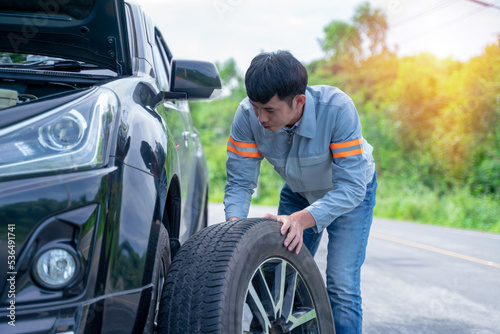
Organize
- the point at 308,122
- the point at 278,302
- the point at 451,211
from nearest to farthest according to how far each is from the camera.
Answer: the point at 278,302
the point at 308,122
the point at 451,211

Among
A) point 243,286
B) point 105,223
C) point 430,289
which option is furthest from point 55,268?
point 430,289

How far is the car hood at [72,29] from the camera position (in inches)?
99.1

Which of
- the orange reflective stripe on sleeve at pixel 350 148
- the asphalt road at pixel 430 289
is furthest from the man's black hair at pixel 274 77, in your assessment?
the asphalt road at pixel 430 289

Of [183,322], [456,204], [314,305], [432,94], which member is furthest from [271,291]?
[432,94]

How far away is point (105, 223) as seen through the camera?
1640mm

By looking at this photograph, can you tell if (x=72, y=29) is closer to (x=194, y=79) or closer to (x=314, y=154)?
(x=194, y=79)

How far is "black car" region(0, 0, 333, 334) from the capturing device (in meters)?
1.55

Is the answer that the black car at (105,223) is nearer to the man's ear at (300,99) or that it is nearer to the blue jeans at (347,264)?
the blue jeans at (347,264)

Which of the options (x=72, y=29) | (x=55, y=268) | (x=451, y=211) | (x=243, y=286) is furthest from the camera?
(x=451, y=211)

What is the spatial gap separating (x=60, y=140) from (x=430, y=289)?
4792mm

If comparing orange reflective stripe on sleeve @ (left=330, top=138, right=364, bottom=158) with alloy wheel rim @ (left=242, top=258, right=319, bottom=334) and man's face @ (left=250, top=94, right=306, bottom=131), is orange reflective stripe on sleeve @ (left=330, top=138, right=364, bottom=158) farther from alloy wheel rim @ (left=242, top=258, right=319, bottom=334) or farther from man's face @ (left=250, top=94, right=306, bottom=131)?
alloy wheel rim @ (left=242, top=258, right=319, bottom=334)

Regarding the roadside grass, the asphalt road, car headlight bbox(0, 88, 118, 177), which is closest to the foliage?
the roadside grass

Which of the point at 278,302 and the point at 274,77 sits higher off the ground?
the point at 274,77

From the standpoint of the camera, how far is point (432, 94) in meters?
Answer: 42.1
